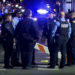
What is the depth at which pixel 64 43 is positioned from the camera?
30.5 feet

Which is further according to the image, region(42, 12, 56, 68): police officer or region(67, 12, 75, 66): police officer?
region(67, 12, 75, 66): police officer

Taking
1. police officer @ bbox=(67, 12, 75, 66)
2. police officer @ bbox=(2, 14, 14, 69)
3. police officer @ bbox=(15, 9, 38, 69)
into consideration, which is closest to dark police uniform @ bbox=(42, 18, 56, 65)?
police officer @ bbox=(67, 12, 75, 66)

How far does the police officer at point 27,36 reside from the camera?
340 inches

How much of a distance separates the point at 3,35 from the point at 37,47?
1.93m

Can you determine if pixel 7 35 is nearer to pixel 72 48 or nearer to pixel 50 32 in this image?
pixel 50 32

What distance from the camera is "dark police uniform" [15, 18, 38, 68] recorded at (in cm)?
864

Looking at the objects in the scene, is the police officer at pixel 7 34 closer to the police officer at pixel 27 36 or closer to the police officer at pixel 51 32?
the police officer at pixel 27 36

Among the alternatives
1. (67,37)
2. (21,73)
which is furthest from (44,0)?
(21,73)

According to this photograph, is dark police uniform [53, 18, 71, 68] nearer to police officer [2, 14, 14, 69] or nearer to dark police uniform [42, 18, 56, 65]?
dark police uniform [42, 18, 56, 65]

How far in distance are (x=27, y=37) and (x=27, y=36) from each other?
3cm

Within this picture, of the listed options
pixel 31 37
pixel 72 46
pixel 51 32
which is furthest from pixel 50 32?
pixel 31 37

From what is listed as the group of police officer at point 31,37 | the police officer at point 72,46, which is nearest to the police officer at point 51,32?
the group of police officer at point 31,37

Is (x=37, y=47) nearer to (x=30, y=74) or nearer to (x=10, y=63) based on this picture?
(x=10, y=63)

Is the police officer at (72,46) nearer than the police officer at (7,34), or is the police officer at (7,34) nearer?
the police officer at (7,34)
